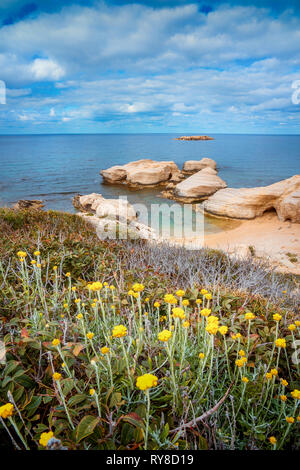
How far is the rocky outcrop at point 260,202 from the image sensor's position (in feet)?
49.0

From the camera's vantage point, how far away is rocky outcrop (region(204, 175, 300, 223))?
49.0 feet

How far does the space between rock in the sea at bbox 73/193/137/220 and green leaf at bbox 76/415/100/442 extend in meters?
12.0

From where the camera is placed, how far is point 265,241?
13188 mm

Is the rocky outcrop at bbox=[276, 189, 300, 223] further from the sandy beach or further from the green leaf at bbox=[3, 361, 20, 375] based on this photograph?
the green leaf at bbox=[3, 361, 20, 375]

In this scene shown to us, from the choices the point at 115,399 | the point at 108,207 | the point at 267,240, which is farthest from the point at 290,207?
the point at 115,399

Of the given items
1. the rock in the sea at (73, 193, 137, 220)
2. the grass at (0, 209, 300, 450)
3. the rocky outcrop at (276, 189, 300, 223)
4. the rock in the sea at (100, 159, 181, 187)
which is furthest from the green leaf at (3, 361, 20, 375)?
the rock in the sea at (100, 159, 181, 187)

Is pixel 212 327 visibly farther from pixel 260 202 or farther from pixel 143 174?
pixel 143 174

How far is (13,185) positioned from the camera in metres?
29.7

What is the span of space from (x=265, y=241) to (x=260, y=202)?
480 centimetres
